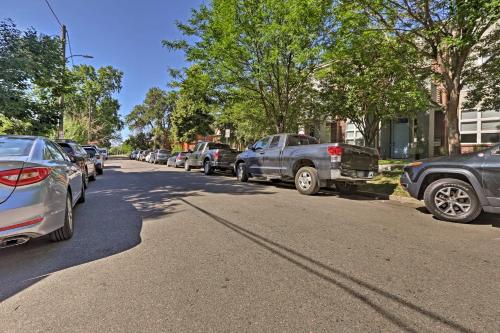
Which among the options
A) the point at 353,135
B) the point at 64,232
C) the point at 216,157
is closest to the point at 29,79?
the point at 64,232

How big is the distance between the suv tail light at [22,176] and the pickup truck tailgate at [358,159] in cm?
674

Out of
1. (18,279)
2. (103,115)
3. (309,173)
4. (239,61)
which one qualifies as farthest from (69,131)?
(18,279)

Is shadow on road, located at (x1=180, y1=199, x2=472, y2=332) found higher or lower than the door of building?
lower

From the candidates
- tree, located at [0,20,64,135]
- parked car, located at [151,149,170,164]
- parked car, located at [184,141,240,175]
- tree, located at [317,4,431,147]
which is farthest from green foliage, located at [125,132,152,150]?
tree, located at [317,4,431,147]

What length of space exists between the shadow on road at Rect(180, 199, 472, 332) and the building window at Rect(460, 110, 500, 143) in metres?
16.9

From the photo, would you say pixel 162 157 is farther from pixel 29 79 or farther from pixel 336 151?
pixel 336 151

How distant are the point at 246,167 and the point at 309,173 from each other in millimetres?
3864

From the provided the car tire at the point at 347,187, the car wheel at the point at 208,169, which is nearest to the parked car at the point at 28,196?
the car tire at the point at 347,187

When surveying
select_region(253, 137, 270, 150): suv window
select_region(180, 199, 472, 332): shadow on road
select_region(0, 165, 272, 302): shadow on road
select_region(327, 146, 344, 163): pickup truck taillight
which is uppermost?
select_region(253, 137, 270, 150): suv window

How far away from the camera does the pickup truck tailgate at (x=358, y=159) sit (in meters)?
8.31

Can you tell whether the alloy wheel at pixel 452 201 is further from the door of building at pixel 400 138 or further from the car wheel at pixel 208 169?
the door of building at pixel 400 138

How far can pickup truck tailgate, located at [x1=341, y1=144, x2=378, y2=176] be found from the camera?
27.3 feet

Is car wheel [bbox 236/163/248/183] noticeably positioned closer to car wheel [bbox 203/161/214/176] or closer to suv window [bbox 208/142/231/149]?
car wheel [bbox 203/161/214/176]

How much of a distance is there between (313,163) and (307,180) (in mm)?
541
